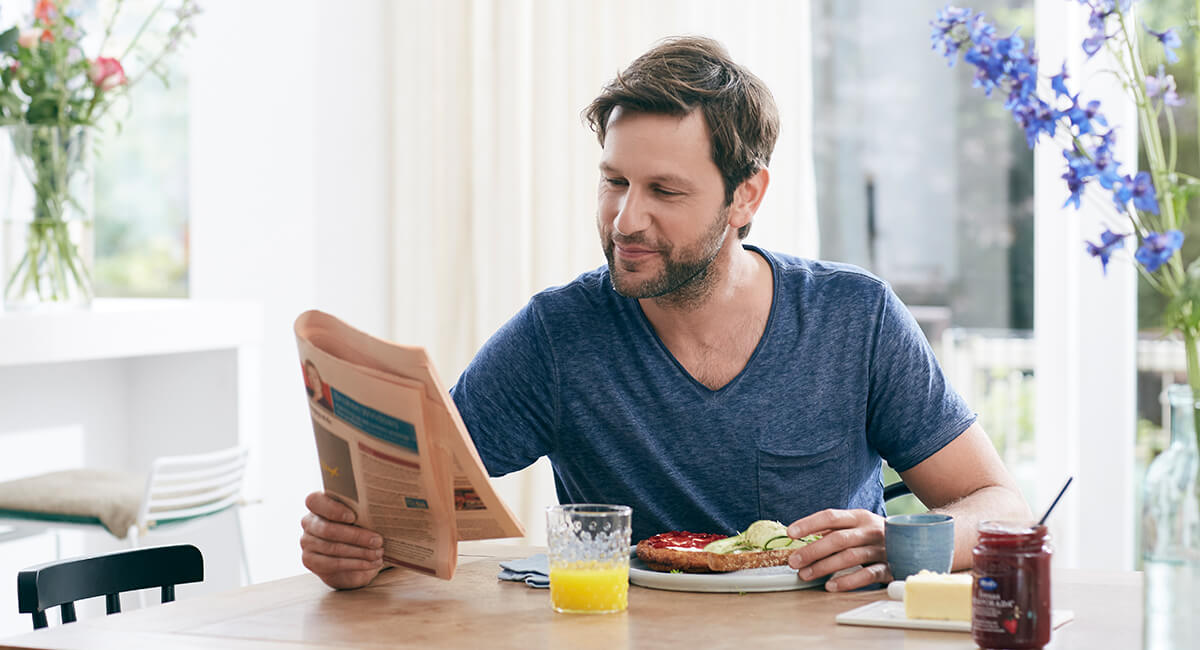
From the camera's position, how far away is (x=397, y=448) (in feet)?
4.24

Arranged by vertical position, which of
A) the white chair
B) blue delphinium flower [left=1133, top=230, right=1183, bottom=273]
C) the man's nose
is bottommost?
the white chair

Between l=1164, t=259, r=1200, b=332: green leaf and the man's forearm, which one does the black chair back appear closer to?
the man's forearm

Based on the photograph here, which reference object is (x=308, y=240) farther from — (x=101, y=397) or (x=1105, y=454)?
(x=1105, y=454)

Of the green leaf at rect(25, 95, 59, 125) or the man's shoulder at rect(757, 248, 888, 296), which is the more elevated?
the green leaf at rect(25, 95, 59, 125)

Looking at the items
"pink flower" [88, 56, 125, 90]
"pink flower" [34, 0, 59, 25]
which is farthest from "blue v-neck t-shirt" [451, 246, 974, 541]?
"pink flower" [34, 0, 59, 25]

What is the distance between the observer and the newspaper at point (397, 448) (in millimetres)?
1249

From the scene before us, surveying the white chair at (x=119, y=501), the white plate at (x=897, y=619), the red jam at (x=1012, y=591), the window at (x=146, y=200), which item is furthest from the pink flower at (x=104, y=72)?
the window at (x=146, y=200)

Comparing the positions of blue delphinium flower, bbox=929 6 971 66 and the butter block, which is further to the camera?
the butter block

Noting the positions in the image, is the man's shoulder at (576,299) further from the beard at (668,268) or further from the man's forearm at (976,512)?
the man's forearm at (976,512)

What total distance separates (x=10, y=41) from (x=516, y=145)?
1307 mm

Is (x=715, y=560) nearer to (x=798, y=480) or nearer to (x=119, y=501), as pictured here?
(x=798, y=480)

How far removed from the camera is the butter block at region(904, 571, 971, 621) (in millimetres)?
1185

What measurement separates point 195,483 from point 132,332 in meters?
0.44

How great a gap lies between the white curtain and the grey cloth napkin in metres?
2.01
